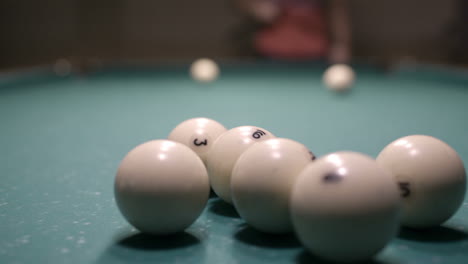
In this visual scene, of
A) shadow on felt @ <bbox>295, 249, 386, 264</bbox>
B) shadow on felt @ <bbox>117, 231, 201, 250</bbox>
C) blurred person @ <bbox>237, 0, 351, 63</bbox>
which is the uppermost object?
blurred person @ <bbox>237, 0, 351, 63</bbox>

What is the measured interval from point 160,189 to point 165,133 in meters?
2.32

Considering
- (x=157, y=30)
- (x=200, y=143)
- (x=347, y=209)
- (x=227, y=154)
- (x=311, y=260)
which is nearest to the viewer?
(x=347, y=209)

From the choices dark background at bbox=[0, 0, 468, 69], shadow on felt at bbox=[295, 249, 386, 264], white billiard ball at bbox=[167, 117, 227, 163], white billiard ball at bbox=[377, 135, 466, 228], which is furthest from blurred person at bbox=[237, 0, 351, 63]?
shadow on felt at bbox=[295, 249, 386, 264]

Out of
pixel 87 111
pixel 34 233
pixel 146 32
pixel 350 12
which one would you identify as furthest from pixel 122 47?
pixel 34 233

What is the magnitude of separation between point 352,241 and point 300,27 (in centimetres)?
877

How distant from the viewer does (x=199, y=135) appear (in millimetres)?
2605

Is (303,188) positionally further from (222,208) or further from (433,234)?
(222,208)

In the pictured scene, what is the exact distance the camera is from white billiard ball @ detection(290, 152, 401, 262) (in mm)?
1585

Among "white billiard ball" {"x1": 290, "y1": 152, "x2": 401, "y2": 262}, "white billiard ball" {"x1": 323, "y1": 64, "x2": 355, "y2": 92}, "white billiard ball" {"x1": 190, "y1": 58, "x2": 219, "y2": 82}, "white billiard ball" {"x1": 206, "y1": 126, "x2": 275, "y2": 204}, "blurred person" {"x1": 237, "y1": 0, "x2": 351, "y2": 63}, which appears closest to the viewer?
"white billiard ball" {"x1": 290, "y1": 152, "x2": 401, "y2": 262}

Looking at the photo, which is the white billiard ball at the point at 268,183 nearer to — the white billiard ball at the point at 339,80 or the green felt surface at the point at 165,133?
the green felt surface at the point at 165,133

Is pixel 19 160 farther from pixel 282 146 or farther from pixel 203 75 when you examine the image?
pixel 203 75

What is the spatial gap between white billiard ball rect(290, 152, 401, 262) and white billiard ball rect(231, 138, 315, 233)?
175 millimetres

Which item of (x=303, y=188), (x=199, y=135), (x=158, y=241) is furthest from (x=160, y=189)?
(x=199, y=135)

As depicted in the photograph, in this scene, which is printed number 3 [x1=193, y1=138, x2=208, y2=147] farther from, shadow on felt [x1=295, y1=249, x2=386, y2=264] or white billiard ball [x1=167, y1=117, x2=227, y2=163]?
shadow on felt [x1=295, y1=249, x2=386, y2=264]
